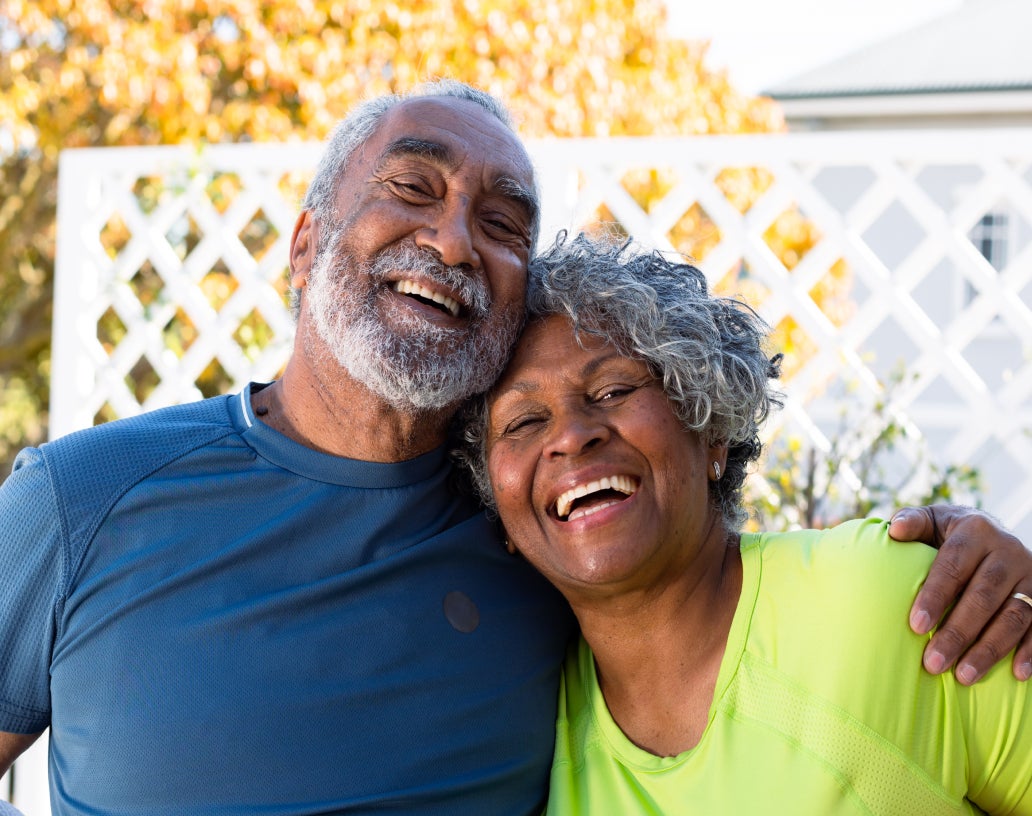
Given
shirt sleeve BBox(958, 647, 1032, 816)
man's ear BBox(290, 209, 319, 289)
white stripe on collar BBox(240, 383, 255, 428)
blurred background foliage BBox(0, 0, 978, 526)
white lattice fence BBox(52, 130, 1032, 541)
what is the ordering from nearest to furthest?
shirt sleeve BBox(958, 647, 1032, 816) < white stripe on collar BBox(240, 383, 255, 428) < man's ear BBox(290, 209, 319, 289) < white lattice fence BBox(52, 130, 1032, 541) < blurred background foliage BBox(0, 0, 978, 526)

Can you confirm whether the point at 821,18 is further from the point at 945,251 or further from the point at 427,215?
the point at 427,215

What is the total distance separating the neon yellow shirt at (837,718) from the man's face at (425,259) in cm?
70

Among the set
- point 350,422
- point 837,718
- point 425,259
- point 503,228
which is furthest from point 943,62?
point 837,718

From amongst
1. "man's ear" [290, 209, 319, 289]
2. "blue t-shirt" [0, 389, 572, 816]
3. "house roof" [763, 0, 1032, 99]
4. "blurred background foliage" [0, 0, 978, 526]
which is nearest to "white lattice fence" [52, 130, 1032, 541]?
"blurred background foliage" [0, 0, 978, 526]

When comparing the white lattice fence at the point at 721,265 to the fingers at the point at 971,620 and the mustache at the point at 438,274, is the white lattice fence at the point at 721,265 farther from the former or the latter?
the fingers at the point at 971,620

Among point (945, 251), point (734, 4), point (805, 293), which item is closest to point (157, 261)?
point (805, 293)

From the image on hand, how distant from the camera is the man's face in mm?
2180

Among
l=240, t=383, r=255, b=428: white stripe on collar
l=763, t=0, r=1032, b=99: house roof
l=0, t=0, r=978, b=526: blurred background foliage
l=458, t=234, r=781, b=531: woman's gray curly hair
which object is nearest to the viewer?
l=458, t=234, r=781, b=531: woman's gray curly hair

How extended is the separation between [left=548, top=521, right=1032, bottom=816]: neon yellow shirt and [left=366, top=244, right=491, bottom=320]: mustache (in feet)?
2.38

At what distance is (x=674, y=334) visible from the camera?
209 cm

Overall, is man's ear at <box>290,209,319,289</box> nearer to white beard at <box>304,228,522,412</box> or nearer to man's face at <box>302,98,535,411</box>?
man's face at <box>302,98,535,411</box>

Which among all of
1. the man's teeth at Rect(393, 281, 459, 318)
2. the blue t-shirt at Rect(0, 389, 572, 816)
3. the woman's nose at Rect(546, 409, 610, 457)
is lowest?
the blue t-shirt at Rect(0, 389, 572, 816)

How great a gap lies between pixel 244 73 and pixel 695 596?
733 cm

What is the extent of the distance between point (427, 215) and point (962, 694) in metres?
1.31
